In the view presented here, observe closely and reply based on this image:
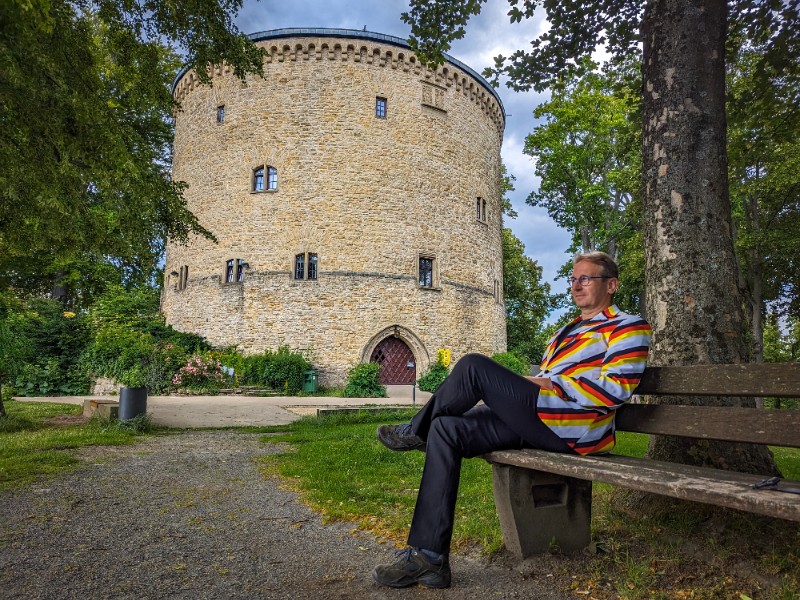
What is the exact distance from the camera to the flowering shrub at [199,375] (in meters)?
15.6

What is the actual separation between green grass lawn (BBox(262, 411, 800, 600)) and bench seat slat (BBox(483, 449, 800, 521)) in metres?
0.54

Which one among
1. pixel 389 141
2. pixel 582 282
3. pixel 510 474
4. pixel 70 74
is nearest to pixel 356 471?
pixel 510 474

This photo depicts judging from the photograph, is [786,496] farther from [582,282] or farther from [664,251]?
[664,251]

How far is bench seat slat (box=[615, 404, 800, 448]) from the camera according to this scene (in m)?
2.20

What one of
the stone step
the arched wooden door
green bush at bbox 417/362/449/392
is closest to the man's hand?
the stone step

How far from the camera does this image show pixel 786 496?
1822 millimetres

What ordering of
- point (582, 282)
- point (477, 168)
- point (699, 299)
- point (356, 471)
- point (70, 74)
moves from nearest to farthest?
point (582, 282) < point (699, 299) < point (70, 74) < point (356, 471) < point (477, 168)

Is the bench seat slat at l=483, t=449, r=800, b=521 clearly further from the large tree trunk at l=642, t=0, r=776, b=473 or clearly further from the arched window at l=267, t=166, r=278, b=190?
the arched window at l=267, t=166, r=278, b=190

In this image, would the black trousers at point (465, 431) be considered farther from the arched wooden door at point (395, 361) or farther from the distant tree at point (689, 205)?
the arched wooden door at point (395, 361)

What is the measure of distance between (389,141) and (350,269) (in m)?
5.18

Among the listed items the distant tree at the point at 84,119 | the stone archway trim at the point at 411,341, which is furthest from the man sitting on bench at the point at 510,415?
the stone archway trim at the point at 411,341

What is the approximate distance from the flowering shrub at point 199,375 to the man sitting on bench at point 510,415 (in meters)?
14.2

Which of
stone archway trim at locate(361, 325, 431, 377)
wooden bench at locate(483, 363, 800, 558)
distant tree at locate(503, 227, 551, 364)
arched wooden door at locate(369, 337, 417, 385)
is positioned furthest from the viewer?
distant tree at locate(503, 227, 551, 364)

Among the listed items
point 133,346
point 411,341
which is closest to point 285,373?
point 133,346
